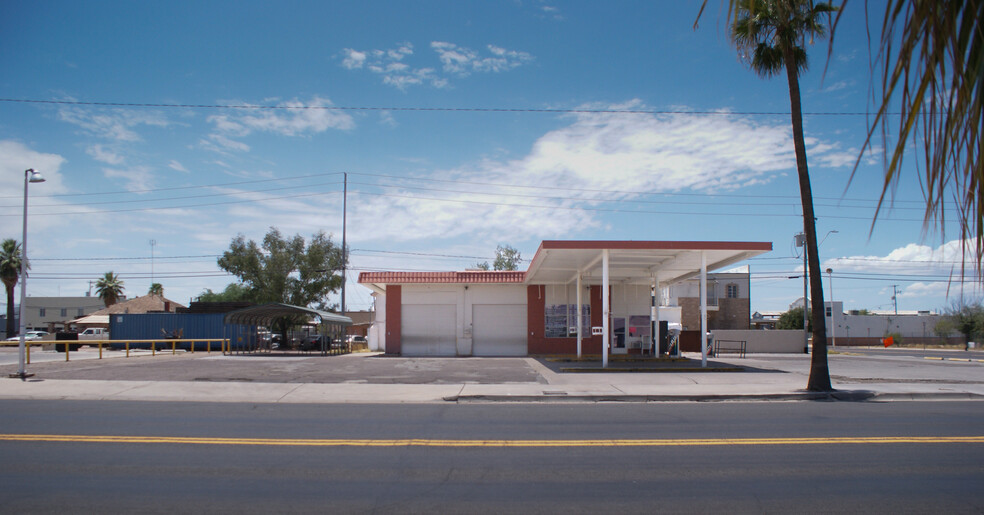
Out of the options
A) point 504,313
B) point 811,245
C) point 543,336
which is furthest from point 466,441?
point 504,313

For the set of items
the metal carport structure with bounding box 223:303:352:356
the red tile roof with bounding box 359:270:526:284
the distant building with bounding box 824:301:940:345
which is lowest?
the distant building with bounding box 824:301:940:345

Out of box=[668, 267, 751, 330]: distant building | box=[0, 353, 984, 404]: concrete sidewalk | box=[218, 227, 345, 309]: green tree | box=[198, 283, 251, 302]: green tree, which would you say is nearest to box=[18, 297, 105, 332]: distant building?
box=[198, 283, 251, 302]: green tree

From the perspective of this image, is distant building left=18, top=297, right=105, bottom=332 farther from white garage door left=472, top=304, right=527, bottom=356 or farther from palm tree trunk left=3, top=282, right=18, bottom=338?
white garage door left=472, top=304, right=527, bottom=356

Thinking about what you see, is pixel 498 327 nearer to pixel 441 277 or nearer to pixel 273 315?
pixel 441 277

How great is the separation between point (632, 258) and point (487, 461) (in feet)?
55.0

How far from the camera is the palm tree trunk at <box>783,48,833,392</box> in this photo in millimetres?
15680

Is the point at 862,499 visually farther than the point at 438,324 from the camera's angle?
No

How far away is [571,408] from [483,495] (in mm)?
6891

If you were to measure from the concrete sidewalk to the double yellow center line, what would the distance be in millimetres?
4869

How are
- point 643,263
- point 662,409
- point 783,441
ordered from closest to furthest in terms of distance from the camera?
point 783,441 → point 662,409 → point 643,263

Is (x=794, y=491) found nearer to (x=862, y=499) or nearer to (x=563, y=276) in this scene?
(x=862, y=499)

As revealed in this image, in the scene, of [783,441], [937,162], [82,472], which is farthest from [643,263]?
[937,162]

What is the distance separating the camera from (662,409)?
12984 millimetres

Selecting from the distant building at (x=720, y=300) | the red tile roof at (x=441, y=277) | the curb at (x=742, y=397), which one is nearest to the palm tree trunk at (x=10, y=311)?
the red tile roof at (x=441, y=277)
